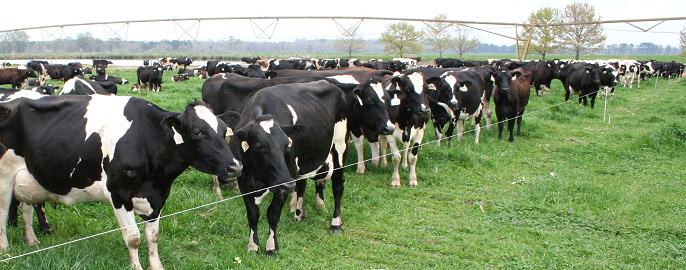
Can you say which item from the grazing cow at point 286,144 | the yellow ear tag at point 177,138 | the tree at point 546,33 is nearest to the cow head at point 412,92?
the grazing cow at point 286,144

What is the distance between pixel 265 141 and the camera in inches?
180

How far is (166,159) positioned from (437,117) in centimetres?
687

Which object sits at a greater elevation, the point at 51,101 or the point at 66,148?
the point at 51,101

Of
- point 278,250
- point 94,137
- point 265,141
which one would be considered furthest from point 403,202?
point 94,137

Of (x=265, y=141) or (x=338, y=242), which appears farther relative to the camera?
(x=338, y=242)

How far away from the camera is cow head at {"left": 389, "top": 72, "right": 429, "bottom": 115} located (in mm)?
7711

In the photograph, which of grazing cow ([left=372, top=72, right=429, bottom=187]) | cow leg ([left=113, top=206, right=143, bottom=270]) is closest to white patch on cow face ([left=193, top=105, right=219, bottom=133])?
cow leg ([left=113, top=206, right=143, bottom=270])

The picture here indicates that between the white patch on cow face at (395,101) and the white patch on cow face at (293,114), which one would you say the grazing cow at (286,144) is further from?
the white patch on cow face at (395,101)

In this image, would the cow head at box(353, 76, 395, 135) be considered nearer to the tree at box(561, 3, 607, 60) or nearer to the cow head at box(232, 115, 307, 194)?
the cow head at box(232, 115, 307, 194)

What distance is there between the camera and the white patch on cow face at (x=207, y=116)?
422 centimetres

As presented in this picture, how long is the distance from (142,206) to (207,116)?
94 centimetres

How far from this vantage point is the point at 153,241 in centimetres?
450

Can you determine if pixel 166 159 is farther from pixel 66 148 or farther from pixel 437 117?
pixel 437 117

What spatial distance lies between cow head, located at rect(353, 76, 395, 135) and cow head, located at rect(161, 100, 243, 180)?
292cm
